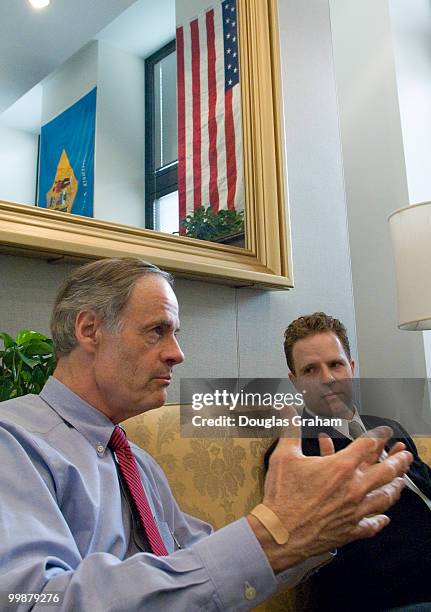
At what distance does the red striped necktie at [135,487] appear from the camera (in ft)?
3.14

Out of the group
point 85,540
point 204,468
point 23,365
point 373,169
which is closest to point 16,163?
point 23,365

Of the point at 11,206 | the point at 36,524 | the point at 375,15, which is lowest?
the point at 36,524

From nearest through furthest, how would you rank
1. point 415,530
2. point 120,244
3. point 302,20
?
point 415,530 → point 120,244 → point 302,20

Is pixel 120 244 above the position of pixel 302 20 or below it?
below

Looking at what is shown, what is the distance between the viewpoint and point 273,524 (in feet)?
2.13

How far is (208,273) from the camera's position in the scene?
Result: 1.78 m

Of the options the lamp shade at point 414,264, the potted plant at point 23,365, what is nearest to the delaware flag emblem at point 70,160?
the potted plant at point 23,365

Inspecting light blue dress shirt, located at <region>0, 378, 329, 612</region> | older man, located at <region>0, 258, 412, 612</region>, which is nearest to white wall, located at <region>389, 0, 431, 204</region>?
older man, located at <region>0, 258, 412, 612</region>

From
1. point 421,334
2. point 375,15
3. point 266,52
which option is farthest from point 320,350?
point 375,15

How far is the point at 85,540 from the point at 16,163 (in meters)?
0.97

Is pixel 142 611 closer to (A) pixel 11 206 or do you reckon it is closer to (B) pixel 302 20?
(A) pixel 11 206

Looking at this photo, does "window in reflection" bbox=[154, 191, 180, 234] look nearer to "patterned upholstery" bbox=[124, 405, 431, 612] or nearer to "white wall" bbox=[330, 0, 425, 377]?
"patterned upholstery" bbox=[124, 405, 431, 612]

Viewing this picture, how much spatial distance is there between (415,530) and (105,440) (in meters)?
0.56

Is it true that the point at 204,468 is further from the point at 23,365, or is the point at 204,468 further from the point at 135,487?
the point at 23,365
